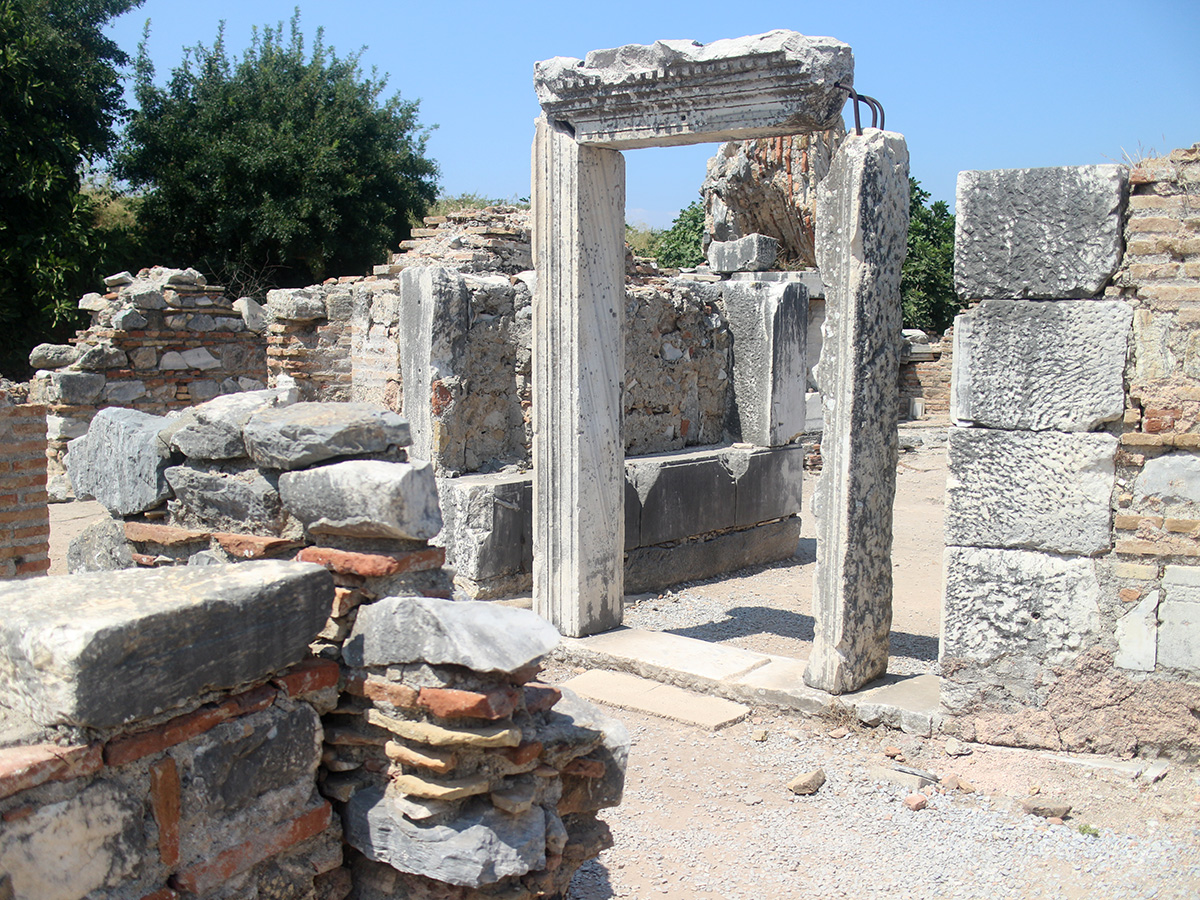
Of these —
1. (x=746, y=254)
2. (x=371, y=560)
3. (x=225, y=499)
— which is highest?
(x=746, y=254)

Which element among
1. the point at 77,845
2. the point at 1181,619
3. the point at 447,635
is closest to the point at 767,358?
the point at 1181,619

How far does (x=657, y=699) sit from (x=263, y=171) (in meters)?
15.6

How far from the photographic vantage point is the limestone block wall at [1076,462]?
12.6 feet

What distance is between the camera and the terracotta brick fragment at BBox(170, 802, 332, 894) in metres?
2.26

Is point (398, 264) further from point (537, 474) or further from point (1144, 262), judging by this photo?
point (1144, 262)

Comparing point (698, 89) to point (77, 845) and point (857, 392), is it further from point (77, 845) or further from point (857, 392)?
point (77, 845)

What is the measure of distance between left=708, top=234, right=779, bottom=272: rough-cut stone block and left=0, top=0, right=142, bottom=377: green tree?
9.09 meters

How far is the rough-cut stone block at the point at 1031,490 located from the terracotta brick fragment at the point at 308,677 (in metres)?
2.75

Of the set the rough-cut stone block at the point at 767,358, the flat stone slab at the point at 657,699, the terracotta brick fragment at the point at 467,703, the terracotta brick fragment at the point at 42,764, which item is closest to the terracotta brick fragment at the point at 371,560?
the terracotta brick fragment at the point at 467,703

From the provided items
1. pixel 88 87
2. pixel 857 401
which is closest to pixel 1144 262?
pixel 857 401

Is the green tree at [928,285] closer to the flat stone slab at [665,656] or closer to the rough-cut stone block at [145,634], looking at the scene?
the flat stone slab at [665,656]

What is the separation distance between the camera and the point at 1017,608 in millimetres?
4121

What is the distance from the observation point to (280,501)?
2.89 metres

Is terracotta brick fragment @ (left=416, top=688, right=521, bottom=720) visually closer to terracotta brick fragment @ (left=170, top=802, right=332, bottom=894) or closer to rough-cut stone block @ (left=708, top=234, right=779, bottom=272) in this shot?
terracotta brick fragment @ (left=170, top=802, right=332, bottom=894)
